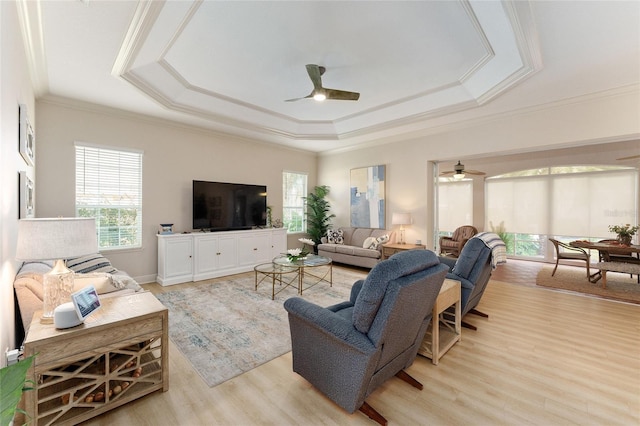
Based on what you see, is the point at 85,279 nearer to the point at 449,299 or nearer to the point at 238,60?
the point at 238,60

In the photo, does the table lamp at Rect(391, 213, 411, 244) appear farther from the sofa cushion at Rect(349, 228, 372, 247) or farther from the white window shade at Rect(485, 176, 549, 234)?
the white window shade at Rect(485, 176, 549, 234)

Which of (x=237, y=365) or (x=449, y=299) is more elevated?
(x=449, y=299)

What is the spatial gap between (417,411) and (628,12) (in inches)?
144

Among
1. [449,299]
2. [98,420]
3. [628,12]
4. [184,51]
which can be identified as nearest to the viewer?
[98,420]

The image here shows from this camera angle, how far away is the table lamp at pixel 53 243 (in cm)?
161

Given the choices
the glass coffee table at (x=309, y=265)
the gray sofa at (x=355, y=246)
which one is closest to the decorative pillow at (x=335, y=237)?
the gray sofa at (x=355, y=246)

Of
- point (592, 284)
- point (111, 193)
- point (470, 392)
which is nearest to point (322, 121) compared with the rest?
point (111, 193)

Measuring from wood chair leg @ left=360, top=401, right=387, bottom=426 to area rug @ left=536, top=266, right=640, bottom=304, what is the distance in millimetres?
4631

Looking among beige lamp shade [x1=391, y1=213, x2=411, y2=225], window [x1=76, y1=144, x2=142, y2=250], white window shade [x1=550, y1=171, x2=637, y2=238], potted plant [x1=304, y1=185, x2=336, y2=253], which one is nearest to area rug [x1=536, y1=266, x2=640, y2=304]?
white window shade [x1=550, y1=171, x2=637, y2=238]

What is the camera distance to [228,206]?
565 cm

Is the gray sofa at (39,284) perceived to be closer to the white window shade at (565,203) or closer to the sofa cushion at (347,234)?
the sofa cushion at (347,234)

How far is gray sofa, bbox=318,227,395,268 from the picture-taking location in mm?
5840

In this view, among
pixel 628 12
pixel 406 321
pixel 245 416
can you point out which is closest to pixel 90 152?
pixel 245 416

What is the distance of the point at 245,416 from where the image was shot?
6.12 feet
